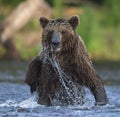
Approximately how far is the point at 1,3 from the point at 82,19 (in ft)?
17.0

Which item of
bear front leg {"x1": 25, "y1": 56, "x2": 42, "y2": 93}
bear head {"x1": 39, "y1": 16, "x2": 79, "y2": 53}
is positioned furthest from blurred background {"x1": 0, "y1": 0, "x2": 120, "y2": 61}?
bear head {"x1": 39, "y1": 16, "x2": 79, "y2": 53}

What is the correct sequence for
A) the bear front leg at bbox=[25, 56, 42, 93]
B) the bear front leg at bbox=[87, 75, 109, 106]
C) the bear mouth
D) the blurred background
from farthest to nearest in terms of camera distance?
1. the blurred background
2. the bear front leg at bbox=[25, 56, 42, 93]
3. the bear front leg at bbox=[87, 75, 109, 106]
4. the bear mouth

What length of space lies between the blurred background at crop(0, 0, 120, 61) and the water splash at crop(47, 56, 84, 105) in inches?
616

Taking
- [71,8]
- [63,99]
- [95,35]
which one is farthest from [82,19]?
[63,99]

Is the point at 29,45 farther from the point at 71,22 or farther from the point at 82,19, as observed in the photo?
the point at 71,22

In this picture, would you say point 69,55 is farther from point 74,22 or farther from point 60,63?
point 74,22

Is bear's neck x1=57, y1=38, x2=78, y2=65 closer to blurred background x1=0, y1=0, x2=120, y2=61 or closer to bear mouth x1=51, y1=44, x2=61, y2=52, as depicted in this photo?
bear mouth x1=51, y1=44, x2=61, y2=52

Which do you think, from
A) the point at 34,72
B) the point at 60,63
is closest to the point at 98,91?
the point at 60,63

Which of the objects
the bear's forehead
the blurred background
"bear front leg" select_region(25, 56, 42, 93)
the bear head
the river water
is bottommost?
the river water

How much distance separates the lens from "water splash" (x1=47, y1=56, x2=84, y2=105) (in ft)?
48.2

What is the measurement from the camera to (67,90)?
49.1 ft

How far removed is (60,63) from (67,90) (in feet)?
2.04

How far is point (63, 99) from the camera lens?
49.7 ft

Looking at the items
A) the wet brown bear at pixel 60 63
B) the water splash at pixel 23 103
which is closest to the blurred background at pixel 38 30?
the water splash at pixel 23 103
